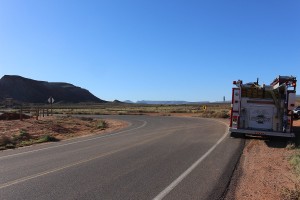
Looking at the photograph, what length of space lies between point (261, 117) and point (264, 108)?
0.42 meters

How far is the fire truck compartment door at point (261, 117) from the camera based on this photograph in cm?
1858

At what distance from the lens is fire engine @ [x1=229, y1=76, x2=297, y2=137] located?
18172 millimetres

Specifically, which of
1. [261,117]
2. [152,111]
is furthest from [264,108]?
[152,111]

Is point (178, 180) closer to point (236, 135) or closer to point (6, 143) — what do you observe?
point (236, 135)

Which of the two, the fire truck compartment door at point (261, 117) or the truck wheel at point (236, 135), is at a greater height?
the fire truck compartment door at point (261, 117)

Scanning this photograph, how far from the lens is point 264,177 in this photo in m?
10.1

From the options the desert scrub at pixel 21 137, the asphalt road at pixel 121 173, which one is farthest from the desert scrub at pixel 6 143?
the asphalt road at pixel 121 173

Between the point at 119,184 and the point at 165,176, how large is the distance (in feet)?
4.49

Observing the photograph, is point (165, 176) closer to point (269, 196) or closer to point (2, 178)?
point (269, 196)

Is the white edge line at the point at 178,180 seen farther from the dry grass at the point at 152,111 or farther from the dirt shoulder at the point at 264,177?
the dry grass at the point at 152,111

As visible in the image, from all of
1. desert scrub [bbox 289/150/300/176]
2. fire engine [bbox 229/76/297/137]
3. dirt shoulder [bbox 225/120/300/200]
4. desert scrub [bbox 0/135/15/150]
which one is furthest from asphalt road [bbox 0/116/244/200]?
desert scrub [bbox 0/135/15/150]

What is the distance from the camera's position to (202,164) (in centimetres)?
1187

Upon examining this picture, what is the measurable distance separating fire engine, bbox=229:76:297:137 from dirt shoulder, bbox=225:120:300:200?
2313mm

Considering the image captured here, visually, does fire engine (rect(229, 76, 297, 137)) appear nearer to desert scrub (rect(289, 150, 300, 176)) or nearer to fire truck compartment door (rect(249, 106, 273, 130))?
fire truck compartment door (rect(249, 106, 273, 130))
